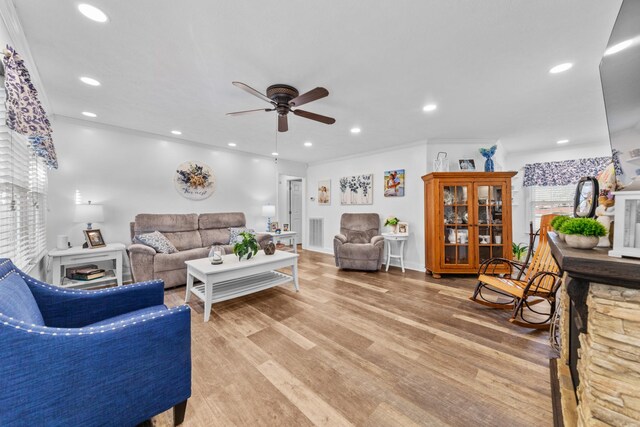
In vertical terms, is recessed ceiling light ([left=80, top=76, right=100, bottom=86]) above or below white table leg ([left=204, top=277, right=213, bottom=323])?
above

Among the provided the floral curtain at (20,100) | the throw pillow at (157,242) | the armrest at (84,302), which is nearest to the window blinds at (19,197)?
the floral curtain at (20,100)

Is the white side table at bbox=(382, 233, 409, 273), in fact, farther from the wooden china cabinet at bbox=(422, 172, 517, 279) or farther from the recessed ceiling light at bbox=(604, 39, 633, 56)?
the recessed ceiling light at bbox=(604, 39, 633, 56)

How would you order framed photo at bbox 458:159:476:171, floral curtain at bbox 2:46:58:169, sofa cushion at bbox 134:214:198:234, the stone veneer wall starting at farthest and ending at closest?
1. framed photo at bbox 458:159:476:171
2. sofa cushion at bbox 134:214:198:234
3. floral curtain at bbox 2:46:58:169
4. the stone veneer wall

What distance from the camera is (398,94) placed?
8.50ft

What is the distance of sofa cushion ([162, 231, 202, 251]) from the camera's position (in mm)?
4004

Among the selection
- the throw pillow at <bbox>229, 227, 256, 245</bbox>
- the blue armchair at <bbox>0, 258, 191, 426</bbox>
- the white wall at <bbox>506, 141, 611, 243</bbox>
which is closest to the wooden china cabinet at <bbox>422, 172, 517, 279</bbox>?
the white wall at <bbox>506, 141, 611, 243</bbox>

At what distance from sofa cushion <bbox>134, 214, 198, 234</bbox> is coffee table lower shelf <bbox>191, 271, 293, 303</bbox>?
1554 mm

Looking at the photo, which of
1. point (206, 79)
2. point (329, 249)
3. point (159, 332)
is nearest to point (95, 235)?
point (206, 79)

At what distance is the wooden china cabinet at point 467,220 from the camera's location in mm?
3887

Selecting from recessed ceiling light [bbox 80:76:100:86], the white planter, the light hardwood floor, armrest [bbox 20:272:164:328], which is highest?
recessed ceiling light [bbox 80:76:100:86]

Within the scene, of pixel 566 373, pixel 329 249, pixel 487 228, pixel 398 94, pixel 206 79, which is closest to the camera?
pixel 566 373

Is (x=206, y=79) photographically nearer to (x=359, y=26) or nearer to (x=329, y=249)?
(x=359, y=26)

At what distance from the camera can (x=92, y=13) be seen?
1.53 meters

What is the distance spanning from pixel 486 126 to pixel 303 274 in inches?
144
